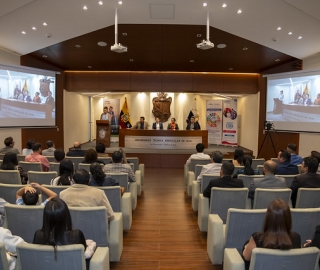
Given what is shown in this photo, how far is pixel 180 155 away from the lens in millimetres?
9586

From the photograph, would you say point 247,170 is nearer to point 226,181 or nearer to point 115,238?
point 226,181

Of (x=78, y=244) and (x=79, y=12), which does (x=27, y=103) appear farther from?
(x=78, y=244)

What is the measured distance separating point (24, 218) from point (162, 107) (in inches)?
444

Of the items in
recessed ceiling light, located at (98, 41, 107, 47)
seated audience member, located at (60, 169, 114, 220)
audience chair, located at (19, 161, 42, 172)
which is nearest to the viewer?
seated audience member, located at (60, 169, 114, 220)

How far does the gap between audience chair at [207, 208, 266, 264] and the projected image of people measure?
21.9ft

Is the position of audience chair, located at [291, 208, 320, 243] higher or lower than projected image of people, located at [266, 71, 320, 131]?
lower

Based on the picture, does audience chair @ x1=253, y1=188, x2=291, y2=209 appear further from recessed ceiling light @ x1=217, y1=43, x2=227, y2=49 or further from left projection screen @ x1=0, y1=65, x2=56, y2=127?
left projection screen @ x1=0, y1=65, x2=56, y2=127

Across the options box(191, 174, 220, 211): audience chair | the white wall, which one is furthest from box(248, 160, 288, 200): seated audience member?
the white wall

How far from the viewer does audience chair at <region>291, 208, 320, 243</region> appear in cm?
273

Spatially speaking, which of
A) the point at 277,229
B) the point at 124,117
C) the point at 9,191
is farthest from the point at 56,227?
the point at 124,117

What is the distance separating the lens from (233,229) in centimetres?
281

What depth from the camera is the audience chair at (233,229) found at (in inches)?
107

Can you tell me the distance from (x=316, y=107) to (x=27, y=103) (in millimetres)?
8658

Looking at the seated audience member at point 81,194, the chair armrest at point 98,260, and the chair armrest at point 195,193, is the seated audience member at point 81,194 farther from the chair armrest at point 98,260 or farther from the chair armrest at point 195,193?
the chair armrest at point 195,193
